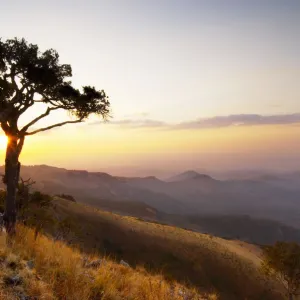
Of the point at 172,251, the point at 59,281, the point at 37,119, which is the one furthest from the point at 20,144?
the point at 172,251

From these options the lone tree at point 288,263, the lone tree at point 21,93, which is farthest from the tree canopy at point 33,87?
the lone tree at point 288,263

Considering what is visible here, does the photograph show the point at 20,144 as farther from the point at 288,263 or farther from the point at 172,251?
the point at 172,251

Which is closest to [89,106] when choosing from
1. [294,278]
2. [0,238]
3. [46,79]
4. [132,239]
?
[46,79]

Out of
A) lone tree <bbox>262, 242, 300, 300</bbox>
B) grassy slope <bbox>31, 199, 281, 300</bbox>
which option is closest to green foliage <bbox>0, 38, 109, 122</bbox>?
grassy slope <bbox>31, 199, 281, 300</bbox>

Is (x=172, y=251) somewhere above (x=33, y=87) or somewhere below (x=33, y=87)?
below

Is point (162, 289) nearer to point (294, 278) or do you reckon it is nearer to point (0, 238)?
point (0, 238)

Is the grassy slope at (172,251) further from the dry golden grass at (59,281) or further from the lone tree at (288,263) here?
the dry golden grass at (59,281)

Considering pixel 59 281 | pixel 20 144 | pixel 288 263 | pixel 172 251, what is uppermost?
pixel 20 144

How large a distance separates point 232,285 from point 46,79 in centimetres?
5306

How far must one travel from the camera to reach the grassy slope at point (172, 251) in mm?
54312

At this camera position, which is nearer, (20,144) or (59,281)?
(59,281)

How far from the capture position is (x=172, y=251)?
207 ft

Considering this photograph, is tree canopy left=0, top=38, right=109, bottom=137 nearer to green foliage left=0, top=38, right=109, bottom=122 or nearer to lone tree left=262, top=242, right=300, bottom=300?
green foliage left=0, top=38, right=109, bottom=122

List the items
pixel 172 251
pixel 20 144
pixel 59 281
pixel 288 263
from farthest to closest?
pixel 172 251 < pixel 288 263 < pixel 20 144 < pixel 59 281
